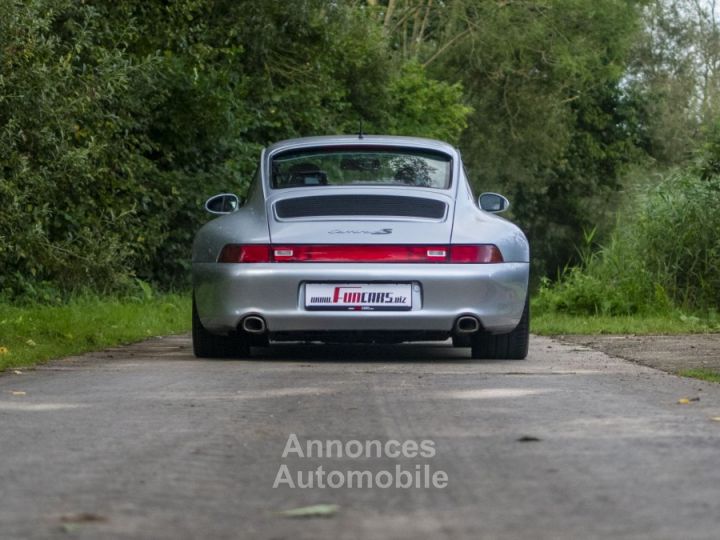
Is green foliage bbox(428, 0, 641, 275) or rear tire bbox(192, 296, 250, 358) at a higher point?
green foliage bbox(428, 0, 641, 275)

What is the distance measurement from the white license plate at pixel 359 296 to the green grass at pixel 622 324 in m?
4.93

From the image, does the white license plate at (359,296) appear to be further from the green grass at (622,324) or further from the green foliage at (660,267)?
the green foliage at (660,267)

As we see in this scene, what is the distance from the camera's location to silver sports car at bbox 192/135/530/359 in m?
9.70

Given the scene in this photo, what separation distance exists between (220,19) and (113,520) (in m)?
20.3

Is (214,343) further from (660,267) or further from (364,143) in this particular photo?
(660,267)

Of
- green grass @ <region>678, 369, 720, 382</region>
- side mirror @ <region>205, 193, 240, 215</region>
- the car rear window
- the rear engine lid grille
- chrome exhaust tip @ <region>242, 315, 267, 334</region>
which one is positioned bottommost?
green grass @ <region>678, 369, 720, 382</region>

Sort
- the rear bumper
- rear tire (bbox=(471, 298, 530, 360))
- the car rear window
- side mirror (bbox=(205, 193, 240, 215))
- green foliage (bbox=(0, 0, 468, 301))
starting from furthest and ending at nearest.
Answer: green foliage (bbox=(0, 0, 468, 301)) → side mirror (bbox=(205, 193, 240, 215)) → the car rear window → rear tire (bbox=(471, 298, 530, 360)) → the rear bumper

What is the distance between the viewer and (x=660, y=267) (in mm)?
18312

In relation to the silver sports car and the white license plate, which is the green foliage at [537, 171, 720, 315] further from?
the white license plate

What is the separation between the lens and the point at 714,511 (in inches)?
166

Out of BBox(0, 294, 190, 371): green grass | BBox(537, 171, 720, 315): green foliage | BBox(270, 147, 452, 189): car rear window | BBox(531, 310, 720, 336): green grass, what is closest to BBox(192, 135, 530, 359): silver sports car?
BBox(270, 147, 452, 189): car rear window

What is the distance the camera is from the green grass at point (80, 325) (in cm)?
1088

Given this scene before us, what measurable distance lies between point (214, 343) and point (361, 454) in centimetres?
519
